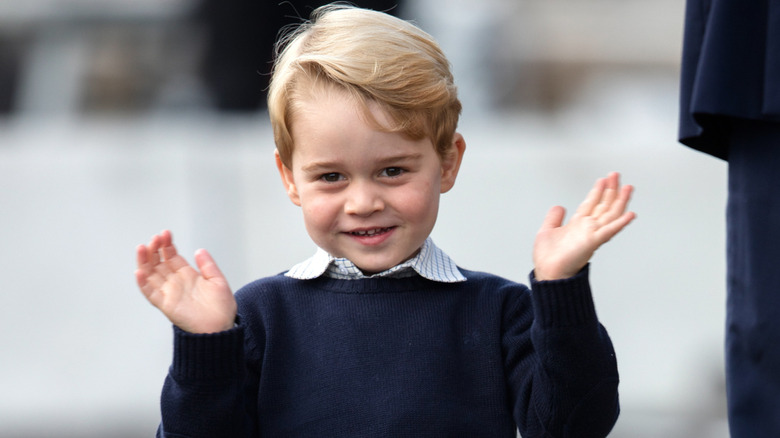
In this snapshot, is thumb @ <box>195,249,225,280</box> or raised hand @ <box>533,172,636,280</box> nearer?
raised hand @ <box>533,172,636,280</box>

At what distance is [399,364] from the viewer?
1709 millimetres

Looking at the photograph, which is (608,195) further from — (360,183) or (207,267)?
(207,267)

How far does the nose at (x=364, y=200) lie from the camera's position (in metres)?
1.70

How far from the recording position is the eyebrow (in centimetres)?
170

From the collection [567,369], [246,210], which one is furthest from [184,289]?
[246,210]

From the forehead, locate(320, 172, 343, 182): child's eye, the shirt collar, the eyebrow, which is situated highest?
the forehead

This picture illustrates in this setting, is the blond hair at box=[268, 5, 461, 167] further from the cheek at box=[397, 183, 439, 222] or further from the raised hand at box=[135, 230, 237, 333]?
the raised hand at box=[135, 230, 237, 333]

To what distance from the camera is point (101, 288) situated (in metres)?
5.46

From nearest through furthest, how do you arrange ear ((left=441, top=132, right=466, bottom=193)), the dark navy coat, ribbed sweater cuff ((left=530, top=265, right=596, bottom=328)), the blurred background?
ribbed sweater cuff ((left=530, top=265, right=596, bottom=328)), the dark navy coat, ear ((left=441, top=132, right=466, bottom=193)), the blurred background

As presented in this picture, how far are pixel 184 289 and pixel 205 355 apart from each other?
13 cm

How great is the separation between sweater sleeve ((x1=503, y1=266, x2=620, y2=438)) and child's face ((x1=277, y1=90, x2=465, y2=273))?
0.78 ft

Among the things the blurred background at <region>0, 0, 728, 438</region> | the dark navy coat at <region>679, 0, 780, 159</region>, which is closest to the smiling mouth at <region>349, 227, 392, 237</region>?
the dark navy coat at <region>679, 0, 780, 159</region>

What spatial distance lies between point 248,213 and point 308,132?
3.74m

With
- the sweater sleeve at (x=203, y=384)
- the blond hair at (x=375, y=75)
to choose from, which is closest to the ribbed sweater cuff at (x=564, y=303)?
the blond hair at (x=375, y=75)
